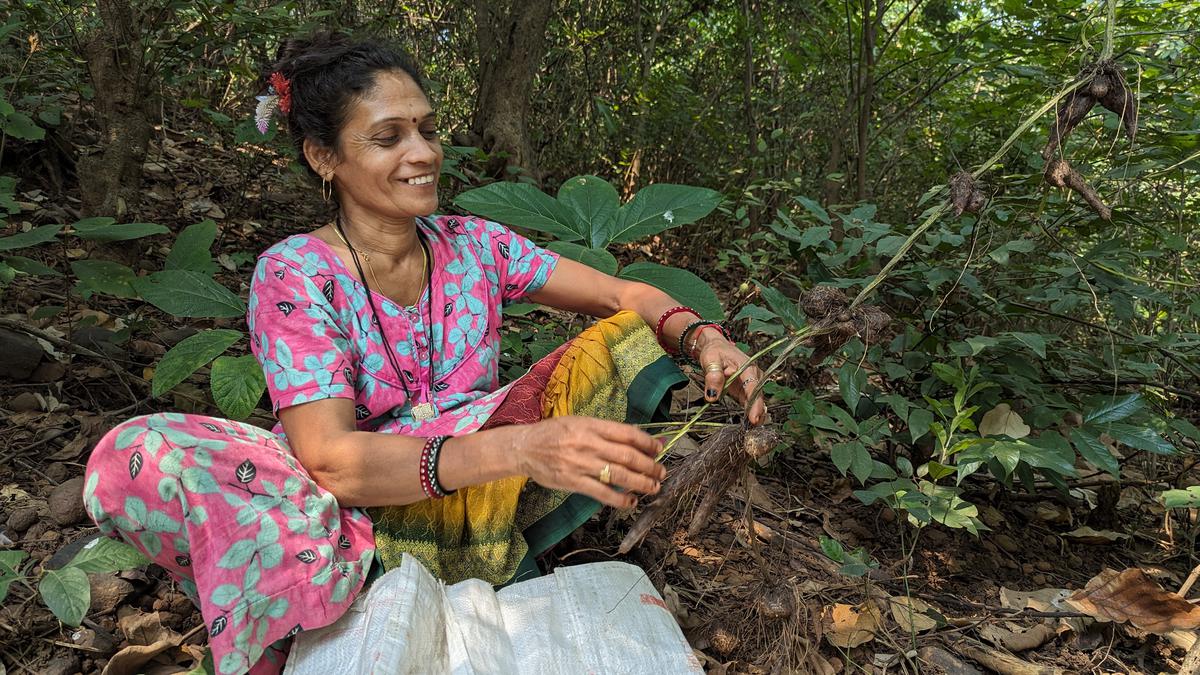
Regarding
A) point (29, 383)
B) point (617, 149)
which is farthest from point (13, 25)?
point (617, 149)

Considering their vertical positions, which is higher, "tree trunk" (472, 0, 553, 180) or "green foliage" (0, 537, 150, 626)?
"tree trunk" (472, 0, 553, 180)

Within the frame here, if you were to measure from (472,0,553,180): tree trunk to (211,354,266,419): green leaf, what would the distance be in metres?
2.24

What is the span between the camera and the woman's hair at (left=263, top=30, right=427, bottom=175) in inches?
63.9

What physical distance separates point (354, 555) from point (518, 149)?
106 inches

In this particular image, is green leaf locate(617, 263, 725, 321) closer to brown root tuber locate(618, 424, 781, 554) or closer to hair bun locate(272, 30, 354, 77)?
brown root tuber locate(618, 424, 781, 554)

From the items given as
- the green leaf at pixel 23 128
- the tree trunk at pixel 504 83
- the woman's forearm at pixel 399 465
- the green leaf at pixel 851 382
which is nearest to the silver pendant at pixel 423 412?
the woman's forearm at pixel 399 465

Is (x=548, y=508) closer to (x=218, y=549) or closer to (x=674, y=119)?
(x=218, y=549)

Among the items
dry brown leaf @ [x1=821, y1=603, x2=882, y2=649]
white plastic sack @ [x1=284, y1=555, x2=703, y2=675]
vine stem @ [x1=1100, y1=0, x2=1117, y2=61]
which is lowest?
dry brown leaf @ [x1=821, y1=603, x2=882, y2=649]

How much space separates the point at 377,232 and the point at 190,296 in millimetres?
445

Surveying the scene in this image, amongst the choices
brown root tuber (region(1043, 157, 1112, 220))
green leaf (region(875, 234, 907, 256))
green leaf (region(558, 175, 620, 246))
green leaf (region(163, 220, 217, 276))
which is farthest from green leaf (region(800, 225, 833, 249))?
green leaf (region(163, 220, 217, 276))

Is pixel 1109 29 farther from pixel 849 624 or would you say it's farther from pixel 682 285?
pixel 849 624

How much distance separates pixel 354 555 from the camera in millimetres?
1480

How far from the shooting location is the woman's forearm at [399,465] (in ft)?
4.38

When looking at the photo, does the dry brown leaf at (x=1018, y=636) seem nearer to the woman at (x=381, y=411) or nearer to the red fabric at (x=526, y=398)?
the woman at (x=381, y=411)
